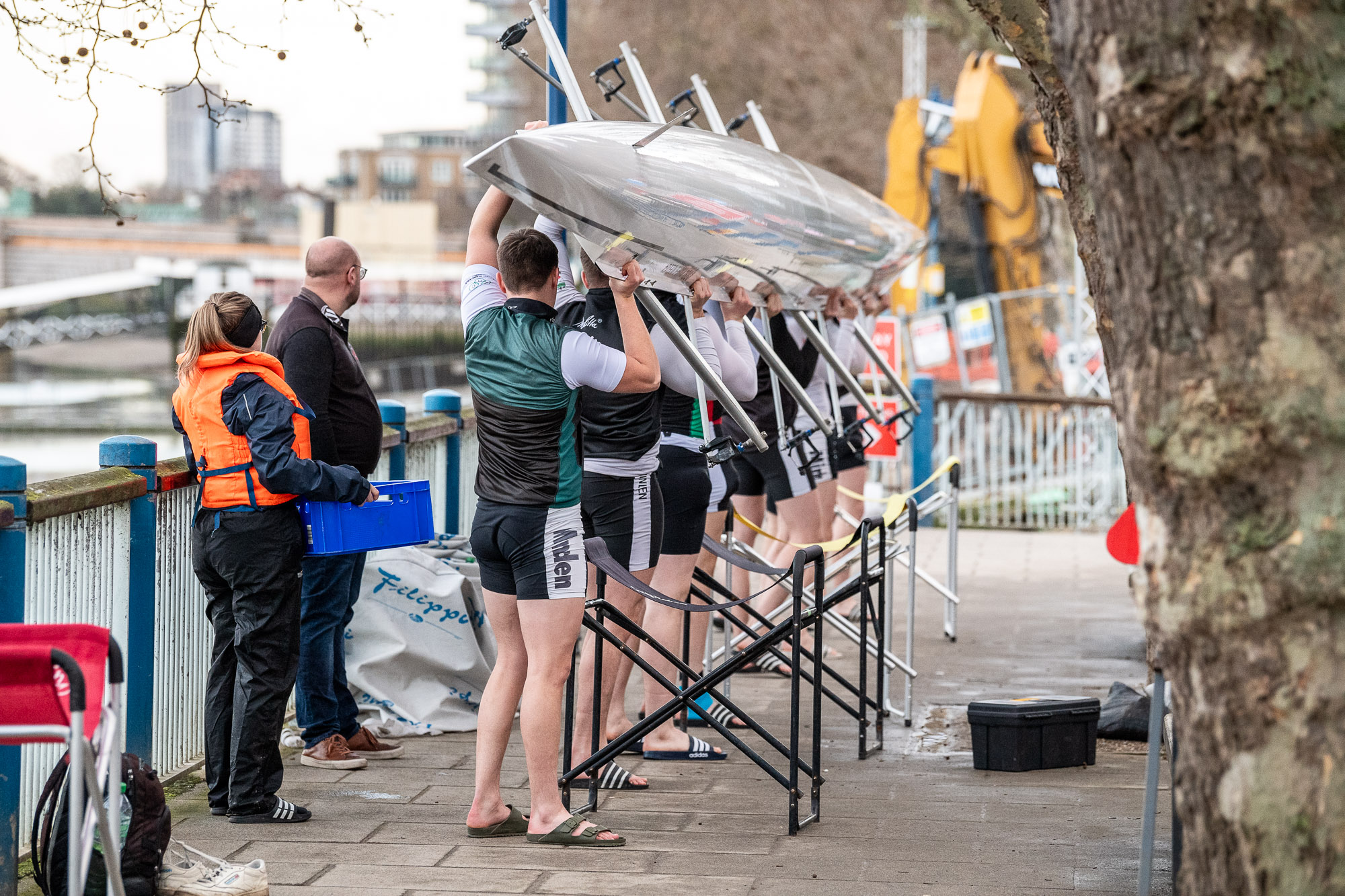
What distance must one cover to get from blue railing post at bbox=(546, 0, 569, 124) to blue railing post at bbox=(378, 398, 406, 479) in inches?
64.4

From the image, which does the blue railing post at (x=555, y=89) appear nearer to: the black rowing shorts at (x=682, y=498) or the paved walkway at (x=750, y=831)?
the black rowing shorts at (x=682, y=498)

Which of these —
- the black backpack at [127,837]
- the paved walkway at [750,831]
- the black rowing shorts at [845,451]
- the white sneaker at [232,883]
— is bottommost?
the paved walkway at [750,831]

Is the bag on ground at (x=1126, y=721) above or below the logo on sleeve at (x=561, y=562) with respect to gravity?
below

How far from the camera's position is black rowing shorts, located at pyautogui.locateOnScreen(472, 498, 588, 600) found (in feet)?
16.6

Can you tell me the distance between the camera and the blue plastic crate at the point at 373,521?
5535 millimetres

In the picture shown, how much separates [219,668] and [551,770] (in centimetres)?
125

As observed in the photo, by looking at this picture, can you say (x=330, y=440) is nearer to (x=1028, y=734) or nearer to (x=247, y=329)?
(x=247, y=329)

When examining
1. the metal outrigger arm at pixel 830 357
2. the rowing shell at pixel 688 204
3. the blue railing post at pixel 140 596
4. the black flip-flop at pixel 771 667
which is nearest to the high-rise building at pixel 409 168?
the black flip-flop at pixel 771 667

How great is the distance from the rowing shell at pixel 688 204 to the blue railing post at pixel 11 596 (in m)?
1.63

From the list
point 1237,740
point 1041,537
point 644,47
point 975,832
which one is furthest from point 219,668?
point 644,47

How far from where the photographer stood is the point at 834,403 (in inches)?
325

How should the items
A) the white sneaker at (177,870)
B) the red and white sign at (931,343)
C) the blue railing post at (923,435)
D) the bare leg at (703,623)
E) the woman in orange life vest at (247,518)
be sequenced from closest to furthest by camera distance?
1. the white sneaker at (177,870)
2. the woman in orange life vest at (247,518)
3. the bare leg at (703,623)
4. the blue railing post at (923,435)
5. the red and white sign at (931,343)

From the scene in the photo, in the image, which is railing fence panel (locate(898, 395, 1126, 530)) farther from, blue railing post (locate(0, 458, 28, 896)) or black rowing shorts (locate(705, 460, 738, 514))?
blue railing post (locate(0, 458, 28, 896))

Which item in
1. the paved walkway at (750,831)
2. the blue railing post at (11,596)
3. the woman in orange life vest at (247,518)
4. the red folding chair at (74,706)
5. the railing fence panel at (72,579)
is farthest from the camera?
the woman in orange life vest at (247,518)
